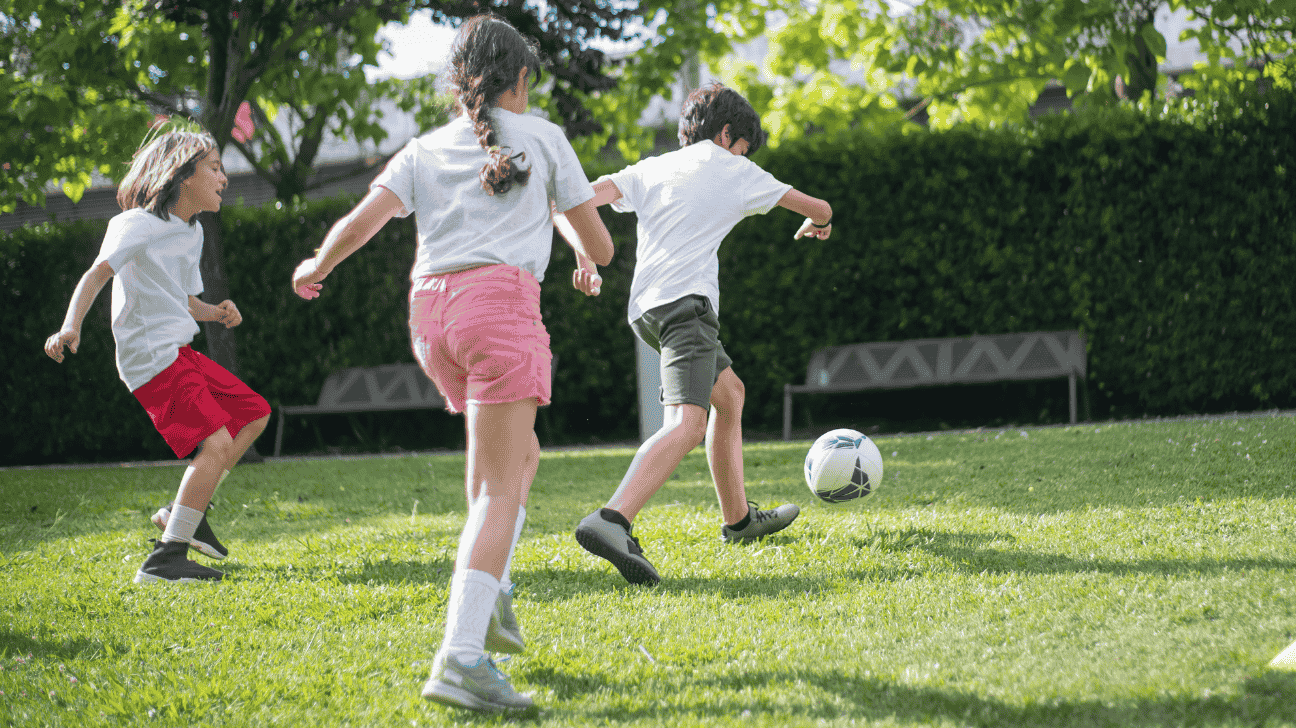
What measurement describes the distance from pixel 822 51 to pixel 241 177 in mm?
19588

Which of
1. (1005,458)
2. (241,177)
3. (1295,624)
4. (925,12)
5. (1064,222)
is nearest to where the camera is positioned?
(1295,624)

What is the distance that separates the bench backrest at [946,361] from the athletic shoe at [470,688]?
7173mm

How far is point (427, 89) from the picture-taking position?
1694cm

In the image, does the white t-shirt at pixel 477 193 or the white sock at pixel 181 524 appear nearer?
the white t-shirt at pixel 477 193

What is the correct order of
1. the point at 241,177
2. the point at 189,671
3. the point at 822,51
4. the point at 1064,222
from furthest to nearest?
1. the point at 241,177
2. the point at 822,51
3. the point at 1064,222
4. the point at 189,671

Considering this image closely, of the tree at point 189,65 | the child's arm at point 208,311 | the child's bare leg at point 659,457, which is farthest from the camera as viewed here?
the tree at point 189,65

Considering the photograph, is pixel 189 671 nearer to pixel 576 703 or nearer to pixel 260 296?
pixel 576 703

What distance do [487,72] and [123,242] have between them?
Answer: 7.73 feet

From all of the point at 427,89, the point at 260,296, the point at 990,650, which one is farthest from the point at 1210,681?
the point at 427,89

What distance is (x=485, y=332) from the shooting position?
2381mm

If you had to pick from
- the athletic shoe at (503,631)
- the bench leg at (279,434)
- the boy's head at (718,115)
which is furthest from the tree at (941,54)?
the athletic shoe at (503,631)

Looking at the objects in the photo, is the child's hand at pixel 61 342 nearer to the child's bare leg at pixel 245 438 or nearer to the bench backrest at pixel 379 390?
the child's bare leg at pixel 245 438

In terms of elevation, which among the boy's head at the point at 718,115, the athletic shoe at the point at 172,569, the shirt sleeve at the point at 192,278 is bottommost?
the athletic shoe at the point at 172,569

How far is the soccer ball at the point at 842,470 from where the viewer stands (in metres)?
4.43
